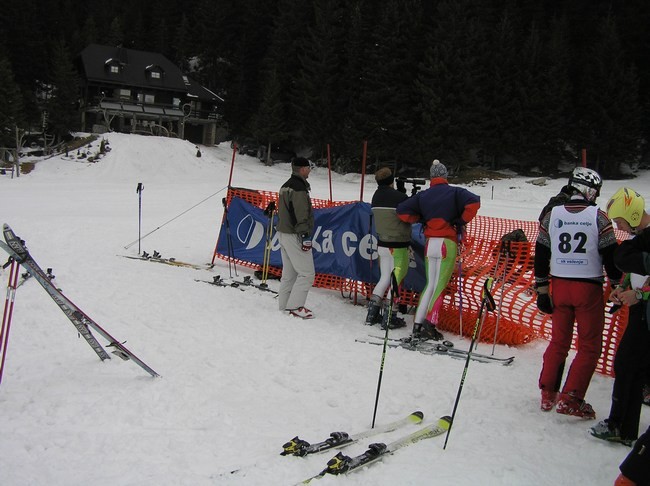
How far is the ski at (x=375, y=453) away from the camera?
3242 mm

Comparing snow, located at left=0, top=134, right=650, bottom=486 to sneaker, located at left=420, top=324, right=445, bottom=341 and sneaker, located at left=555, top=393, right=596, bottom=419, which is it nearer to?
sneaker, located at left=555, top=393, right=596, bottom=419

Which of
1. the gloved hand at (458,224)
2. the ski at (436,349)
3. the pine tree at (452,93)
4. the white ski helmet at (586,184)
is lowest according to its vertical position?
the ski at (436,349)

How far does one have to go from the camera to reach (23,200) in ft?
59.9

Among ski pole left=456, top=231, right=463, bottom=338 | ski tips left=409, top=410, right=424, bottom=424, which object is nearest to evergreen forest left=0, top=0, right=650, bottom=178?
ski pole left=456, top=231, right=463, bottom=338

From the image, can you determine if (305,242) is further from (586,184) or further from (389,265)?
(586,184)

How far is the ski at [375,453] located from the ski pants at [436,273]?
248 cm

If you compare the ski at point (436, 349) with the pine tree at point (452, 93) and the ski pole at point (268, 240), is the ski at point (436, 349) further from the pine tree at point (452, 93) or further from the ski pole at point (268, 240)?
→ the pine tree at point (452, 93)

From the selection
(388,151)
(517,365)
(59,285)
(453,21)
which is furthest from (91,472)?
(453,21)

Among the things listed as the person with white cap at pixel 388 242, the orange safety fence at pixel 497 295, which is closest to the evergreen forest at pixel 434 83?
the orange safety fence at pixel 497 295

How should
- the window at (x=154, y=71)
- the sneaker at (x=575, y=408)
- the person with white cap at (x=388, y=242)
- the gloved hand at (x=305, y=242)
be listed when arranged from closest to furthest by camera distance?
1. the sneaker at (x=575, y=408)
2. the person with white cap at (x=388, y=242)
3. the gloved hand at (x=305, y=242)
4. the window at (x=154, y=71)

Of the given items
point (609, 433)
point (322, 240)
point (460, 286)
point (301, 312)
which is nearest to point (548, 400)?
point (609, 433)

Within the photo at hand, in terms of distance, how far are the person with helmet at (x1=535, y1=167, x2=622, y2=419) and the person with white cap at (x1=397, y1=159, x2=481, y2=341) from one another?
193cm

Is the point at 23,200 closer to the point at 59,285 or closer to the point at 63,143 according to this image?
the point at 59,285

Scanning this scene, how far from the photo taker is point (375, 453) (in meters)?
3.44
